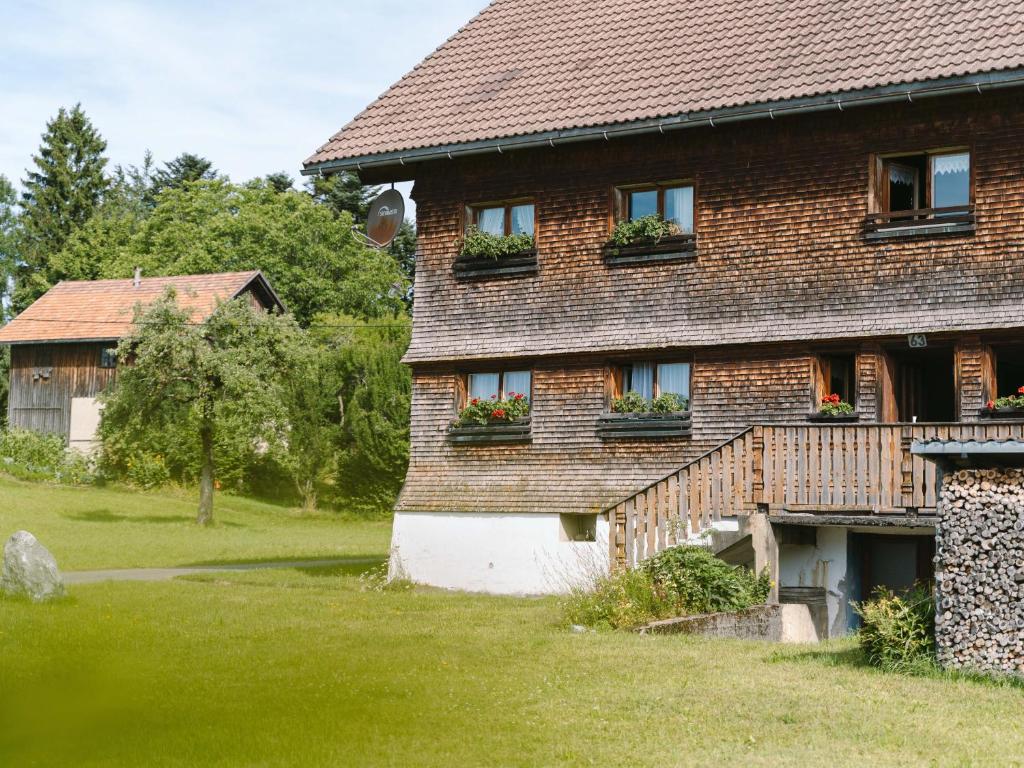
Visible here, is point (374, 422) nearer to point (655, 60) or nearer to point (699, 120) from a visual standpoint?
point (655, 60)

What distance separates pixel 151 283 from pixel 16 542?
4307 centimetres

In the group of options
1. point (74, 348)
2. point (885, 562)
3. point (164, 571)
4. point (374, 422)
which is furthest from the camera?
point (74, 348)

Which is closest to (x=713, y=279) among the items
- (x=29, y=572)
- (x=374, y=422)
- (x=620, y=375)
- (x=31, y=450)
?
(x=620, y=375)

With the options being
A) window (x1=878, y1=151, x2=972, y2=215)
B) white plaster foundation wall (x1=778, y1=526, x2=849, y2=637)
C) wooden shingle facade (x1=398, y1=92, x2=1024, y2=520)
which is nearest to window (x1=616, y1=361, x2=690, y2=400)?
wooden shingle facade (x1=398, y1=92, x2=1024, y2=520)

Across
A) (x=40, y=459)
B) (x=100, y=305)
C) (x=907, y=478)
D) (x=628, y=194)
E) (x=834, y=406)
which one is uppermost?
(x=100, y=305)

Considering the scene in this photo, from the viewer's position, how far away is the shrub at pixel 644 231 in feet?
75.5

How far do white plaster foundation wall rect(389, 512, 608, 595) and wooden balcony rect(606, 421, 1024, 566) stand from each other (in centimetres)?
267

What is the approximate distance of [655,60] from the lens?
24203 mm

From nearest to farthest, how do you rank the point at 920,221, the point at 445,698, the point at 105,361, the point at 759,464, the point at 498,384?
the point at 445,698, the point at 759,464, the point at 920,221, the point at 498,384, the point at 105,361

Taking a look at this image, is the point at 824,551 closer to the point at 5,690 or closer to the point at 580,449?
the point at 580,449

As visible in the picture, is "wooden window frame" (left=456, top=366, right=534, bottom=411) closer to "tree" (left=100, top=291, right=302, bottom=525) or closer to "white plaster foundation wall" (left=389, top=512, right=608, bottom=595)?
"white plaster foundation wall" (left=389, top=512, right=608, bottom=595)

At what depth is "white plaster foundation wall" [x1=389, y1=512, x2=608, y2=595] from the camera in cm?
2300

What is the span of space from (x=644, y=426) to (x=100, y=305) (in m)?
41.9

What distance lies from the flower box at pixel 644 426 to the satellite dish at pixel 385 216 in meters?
5.45
